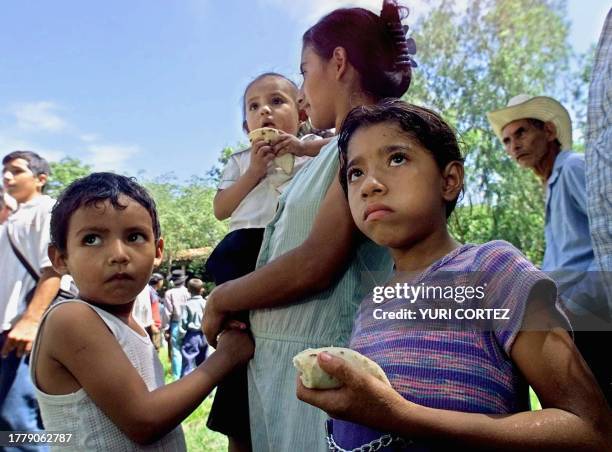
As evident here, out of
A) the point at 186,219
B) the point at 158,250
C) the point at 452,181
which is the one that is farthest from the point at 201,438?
the point at 186,219

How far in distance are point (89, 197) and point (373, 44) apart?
97 centimetres

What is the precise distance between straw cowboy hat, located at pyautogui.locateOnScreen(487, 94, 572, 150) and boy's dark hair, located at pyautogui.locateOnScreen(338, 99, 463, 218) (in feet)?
7.13

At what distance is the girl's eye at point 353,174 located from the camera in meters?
1.30

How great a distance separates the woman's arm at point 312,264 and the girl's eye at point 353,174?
86 millimetres

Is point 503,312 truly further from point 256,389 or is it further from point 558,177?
point 558,177

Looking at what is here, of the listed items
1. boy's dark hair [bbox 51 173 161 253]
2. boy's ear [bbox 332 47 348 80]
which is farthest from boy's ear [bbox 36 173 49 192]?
boy's ear [bbox 332 47 348 80]

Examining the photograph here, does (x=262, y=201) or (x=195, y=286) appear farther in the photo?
(x=195, y=286)

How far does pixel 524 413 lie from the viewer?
0.99 metres

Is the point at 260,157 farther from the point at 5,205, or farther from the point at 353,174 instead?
the point at 5,205

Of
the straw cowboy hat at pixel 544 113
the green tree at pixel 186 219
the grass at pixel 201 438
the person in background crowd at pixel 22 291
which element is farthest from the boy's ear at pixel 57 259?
the green tree at pixel 186 219

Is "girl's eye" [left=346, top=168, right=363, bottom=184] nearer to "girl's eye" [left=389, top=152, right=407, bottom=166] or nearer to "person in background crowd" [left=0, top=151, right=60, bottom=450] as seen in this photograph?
"girl's eye" [left=389, top=152, right=407, bottom=166]

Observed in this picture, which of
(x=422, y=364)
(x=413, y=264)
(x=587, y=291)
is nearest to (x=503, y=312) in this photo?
(x=422, y=364)

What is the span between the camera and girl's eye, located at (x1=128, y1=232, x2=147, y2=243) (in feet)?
5.20

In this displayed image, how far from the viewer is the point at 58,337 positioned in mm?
1405
